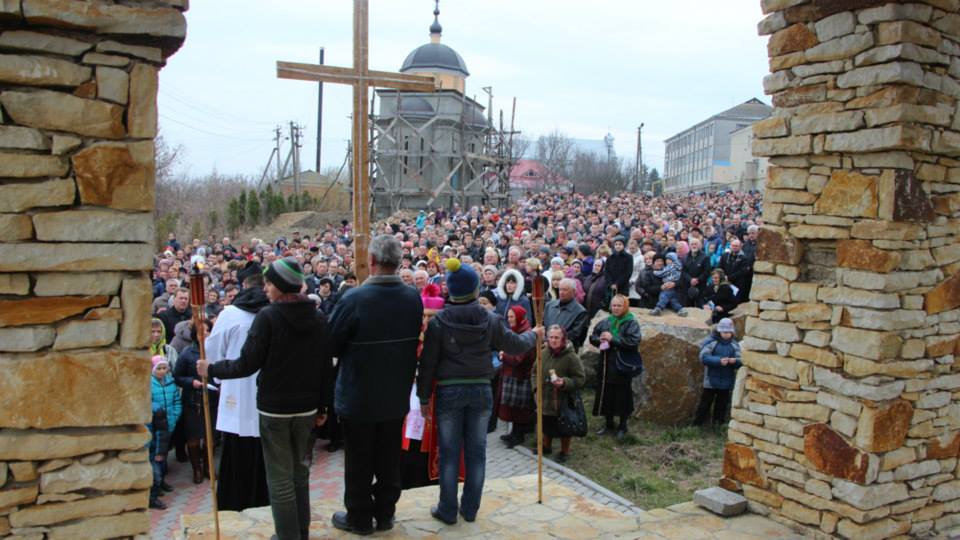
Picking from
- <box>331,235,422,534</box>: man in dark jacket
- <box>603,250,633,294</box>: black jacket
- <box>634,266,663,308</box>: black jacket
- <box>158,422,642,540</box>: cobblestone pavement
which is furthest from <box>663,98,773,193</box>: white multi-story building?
<box>331,235,422,534</box>: man in dark jacket

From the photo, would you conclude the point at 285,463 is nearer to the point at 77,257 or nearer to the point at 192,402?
the point at 77,257

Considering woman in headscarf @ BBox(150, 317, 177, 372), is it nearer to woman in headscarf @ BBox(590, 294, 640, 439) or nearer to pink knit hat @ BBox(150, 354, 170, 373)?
pink knit hat @ BBox(150, 354, 170, 373)

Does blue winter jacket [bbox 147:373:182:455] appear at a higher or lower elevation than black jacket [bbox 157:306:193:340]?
lower

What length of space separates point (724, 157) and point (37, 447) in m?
80.5

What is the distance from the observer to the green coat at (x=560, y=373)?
7.74 metres

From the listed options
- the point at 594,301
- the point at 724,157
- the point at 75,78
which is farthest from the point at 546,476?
the point at 724,157

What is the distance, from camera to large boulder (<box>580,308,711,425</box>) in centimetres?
873

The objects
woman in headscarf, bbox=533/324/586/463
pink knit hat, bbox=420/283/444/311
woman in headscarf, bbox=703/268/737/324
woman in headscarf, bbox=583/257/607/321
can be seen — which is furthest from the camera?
woman in headscarf, bbox=583/257/607/321

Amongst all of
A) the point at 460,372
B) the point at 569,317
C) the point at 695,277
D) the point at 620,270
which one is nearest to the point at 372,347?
the point at 460,372

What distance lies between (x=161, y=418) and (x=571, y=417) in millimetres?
4160

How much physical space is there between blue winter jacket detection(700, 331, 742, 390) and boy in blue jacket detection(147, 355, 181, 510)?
230 inches

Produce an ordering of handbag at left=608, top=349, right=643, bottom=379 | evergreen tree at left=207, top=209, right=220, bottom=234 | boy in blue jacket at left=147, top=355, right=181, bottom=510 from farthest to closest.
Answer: evergreen tree at left=207, top=209, right=220, bottom=234, handbag at left=608, top=349, right=643, bottom=379, boy in blue jacket at left=147, top=355, right=181, bottom=510

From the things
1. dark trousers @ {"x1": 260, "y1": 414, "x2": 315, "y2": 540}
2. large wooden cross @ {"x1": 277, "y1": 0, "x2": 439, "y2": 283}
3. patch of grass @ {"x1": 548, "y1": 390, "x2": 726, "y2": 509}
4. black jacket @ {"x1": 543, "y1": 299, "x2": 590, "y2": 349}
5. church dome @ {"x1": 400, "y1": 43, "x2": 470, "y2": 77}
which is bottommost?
patch of grass @ {"x1": 548, "y1": 390, "x2": 726, "y2": 509}

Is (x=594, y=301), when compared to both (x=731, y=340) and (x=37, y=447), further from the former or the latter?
(x=37, y=447)
